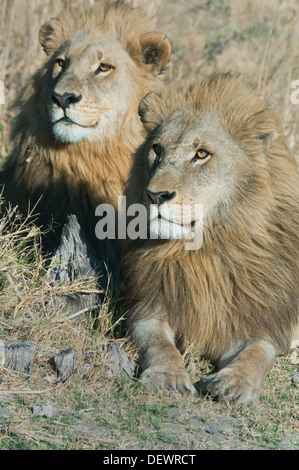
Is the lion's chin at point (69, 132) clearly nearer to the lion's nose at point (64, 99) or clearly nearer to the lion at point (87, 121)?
the lion at point (87, 121)

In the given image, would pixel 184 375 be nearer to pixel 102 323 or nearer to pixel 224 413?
pixel 224 413

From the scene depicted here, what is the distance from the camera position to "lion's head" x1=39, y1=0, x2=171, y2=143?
214 inches

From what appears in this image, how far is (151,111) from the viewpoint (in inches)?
188

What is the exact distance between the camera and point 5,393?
377 centimetres

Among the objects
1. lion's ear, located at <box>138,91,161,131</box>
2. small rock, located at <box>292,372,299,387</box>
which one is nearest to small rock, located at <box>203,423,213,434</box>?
small rock, located at <box>292,372,299,387</box>

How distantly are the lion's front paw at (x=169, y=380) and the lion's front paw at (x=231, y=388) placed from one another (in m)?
0.11

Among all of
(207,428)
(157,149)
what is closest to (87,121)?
(157,149)

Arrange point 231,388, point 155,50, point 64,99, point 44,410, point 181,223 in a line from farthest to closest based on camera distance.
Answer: point 155,50, point 64,99, point 181,223, point 231,388, point 44,410

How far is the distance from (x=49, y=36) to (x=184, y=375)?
125 inches

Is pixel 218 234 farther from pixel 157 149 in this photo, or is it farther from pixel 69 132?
pixel 69 132

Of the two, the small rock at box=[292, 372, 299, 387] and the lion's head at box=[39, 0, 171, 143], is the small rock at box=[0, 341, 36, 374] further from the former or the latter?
the lion's head at box=[39, 0, 171, 143]

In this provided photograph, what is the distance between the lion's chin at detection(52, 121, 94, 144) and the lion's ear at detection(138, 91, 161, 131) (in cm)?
79

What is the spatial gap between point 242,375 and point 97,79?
2609mm
